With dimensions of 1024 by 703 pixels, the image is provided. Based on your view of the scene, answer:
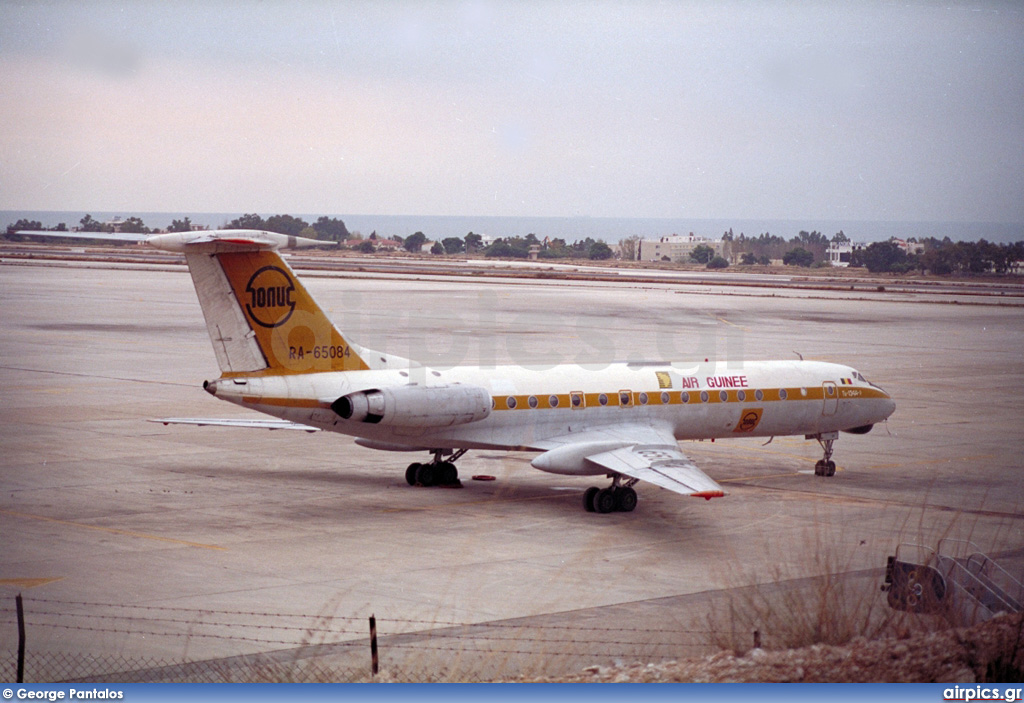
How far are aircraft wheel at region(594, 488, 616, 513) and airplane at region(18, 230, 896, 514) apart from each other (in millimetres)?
A: 26

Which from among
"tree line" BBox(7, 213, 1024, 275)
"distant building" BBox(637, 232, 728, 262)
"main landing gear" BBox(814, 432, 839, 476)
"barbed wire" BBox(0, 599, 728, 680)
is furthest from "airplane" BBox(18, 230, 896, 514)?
"distant building" BBox(637, 232, 728, 262)

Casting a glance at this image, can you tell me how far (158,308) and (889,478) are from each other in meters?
55.0

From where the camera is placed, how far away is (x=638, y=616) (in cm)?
1758

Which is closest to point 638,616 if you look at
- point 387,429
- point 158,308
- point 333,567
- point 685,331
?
point 333,567

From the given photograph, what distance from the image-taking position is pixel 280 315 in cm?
2412

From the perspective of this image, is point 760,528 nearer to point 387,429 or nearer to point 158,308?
point 387,429

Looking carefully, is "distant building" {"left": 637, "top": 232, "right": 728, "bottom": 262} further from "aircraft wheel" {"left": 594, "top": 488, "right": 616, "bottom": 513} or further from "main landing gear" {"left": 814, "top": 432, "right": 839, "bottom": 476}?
"aircraft wheel" {"left": 594, "top": 488, "right": 616, "bottom": 513}

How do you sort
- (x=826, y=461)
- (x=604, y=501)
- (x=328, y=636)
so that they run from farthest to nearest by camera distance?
1. (x=826, y=461)
2. (x=604, y=501)
3. (x=328, y=636)

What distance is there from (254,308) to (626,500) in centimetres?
823

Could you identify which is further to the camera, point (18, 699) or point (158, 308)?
point (158, 308)

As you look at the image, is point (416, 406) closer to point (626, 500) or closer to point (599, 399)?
point (599, 399)

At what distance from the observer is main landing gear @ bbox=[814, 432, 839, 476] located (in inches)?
1177

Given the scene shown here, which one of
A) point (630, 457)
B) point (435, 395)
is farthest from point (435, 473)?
point (630, 457)

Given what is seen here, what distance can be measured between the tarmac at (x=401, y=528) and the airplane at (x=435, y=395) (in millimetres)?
1138
